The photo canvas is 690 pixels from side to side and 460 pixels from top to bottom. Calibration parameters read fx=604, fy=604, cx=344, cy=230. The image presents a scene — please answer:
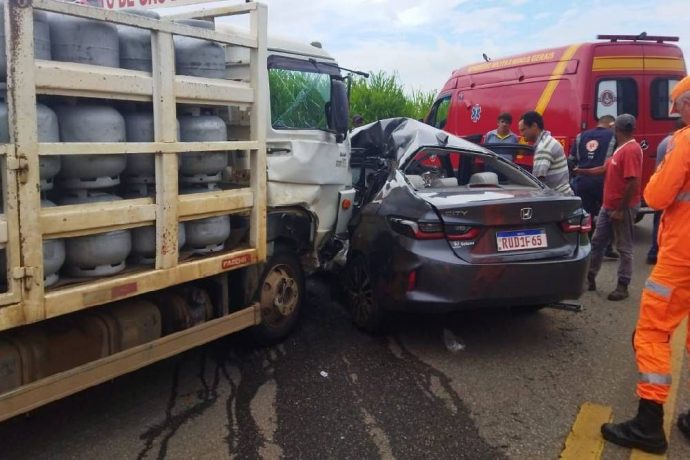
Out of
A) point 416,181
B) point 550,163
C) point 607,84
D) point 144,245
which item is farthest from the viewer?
point 607,84

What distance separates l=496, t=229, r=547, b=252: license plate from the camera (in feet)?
13.4

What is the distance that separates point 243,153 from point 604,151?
5138 mm

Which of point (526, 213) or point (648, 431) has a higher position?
point (526, 213)

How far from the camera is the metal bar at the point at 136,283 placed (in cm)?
271

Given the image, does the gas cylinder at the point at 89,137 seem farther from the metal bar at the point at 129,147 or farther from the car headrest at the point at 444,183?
A: the car headrest at the point at 444,183

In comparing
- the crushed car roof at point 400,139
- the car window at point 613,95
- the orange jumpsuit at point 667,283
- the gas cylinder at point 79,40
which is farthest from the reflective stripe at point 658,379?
the car window at point 613,95

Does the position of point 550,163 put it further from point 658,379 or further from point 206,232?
point 206,232

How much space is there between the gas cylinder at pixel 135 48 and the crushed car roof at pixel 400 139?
7.69 ft

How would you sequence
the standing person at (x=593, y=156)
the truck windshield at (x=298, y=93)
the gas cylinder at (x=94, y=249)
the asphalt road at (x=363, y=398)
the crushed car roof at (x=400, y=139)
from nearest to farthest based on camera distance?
1. the gas cylinder at (x=94, y=249)
2. the asphalt road at (x=363, y=398)
3. the truck windshield at (x=298, y=93)
4. the crushed car roof at (x=400, y=139)
5. the standing person at (x=593, y=156)

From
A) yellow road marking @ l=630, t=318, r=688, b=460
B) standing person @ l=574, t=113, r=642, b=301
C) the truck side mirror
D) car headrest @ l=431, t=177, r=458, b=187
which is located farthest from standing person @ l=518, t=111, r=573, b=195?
the truck side mirror

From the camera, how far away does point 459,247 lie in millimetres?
4016

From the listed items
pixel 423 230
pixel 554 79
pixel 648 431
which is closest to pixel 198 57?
pixel 423 230

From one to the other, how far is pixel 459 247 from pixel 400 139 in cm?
158

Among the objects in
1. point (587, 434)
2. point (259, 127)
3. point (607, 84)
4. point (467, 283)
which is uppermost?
point (607, 84)
